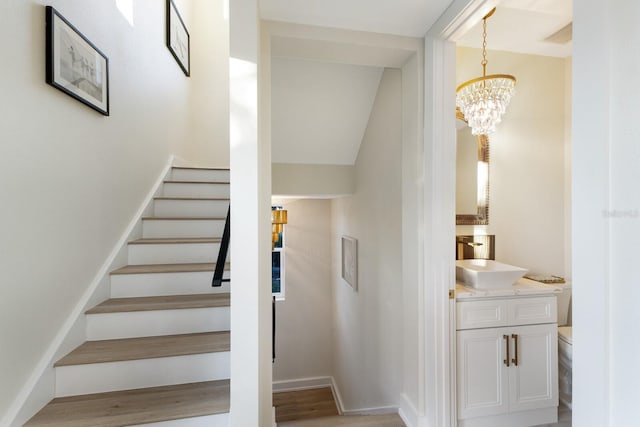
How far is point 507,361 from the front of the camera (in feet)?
6.03

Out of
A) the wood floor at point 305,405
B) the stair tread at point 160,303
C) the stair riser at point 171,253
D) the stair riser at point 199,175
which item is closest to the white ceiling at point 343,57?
the stair riser at point 199,175

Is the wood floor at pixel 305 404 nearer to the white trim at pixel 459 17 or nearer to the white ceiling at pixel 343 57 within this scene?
the white ceiling at pixel 343 57

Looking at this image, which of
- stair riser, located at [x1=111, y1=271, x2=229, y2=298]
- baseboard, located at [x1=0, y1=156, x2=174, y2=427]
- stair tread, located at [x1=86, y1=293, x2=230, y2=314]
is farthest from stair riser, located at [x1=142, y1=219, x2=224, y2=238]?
stair tread, located at [x1=86, y1=293, x2=230, y2=314]

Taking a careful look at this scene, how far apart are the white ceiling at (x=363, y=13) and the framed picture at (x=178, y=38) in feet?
6.04

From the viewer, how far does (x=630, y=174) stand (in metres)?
0.83

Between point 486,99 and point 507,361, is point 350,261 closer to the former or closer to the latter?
point 507,361

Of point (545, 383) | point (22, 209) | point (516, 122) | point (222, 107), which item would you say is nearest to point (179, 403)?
point (22, 209)

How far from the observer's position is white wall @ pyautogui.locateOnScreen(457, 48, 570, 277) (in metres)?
2.54

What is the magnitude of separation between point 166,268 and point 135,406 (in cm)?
85

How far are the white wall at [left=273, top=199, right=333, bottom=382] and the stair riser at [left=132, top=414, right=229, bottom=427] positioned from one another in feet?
10.1

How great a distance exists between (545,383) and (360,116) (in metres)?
2.42

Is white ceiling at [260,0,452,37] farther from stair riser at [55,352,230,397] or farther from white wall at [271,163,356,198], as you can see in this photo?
stair riser at [55,352,230,397]

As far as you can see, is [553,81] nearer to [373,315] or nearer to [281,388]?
[373,315]

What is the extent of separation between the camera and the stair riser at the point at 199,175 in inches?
120
